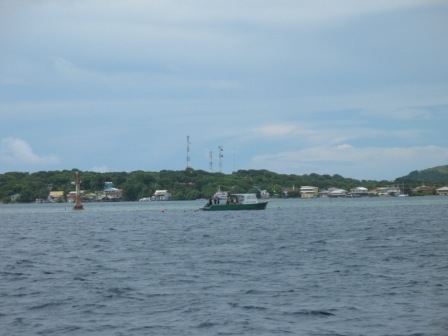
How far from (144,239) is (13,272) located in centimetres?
2274

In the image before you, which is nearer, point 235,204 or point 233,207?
point 233,207

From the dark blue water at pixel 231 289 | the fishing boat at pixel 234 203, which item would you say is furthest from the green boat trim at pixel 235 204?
the dark blue water at pixel 231 289

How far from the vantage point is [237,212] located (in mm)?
122812

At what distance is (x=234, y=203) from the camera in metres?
125

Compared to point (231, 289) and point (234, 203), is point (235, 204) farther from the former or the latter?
point (231, 289)

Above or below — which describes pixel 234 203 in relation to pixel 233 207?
above

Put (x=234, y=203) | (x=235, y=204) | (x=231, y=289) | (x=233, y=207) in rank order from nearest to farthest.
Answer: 1. (x=231, y=289)
2. (x=233, y=207)
3. (x=235, y=204)
4. (x=234, y=203)

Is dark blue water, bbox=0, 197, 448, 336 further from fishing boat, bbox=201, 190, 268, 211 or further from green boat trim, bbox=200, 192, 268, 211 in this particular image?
fishing boat, bbox=201, 190, 268, 211

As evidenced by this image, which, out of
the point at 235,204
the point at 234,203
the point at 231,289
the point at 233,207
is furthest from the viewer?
the point at 234,203

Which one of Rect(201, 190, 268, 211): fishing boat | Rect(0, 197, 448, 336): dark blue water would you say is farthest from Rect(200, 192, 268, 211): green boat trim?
Rect(0, 197, 448, 336): dark blue water

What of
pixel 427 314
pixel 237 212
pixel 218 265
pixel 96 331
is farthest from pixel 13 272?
pixel 237 212

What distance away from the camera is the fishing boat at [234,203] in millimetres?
123438

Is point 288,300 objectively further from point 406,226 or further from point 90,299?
point 406,226

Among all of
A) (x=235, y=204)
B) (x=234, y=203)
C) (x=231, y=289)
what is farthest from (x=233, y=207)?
(x=231, y=289)
